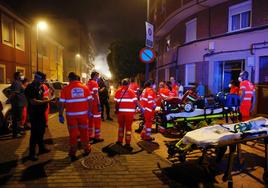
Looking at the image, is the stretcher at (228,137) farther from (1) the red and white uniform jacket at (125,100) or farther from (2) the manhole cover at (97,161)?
(1) the red and white uniform jacket at (125,100)

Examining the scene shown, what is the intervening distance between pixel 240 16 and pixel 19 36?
16.8 metres

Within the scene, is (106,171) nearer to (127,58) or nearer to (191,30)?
(191,30)

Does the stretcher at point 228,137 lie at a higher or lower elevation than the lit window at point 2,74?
lower

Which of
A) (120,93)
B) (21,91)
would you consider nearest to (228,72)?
(120,93)

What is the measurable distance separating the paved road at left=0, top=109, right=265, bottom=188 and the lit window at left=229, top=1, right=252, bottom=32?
9.22m

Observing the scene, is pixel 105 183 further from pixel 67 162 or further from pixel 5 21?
pixel 5 21

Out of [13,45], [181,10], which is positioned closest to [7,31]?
[13,45]

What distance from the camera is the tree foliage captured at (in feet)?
109

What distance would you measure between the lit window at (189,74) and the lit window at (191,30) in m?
1.94

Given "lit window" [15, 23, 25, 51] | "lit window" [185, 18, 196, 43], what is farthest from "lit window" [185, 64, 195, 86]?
"lit window" [15, 23, 25, 51]

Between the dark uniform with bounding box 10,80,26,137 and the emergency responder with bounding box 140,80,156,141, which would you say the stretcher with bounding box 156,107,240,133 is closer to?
the emergency responder with bounding box 140,80,156,141

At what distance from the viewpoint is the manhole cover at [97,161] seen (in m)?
5.44

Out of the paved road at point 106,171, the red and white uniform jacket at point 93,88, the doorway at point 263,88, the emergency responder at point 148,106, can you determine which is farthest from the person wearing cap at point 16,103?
the doorway at point 263,88

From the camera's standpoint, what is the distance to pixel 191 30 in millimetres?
18172
